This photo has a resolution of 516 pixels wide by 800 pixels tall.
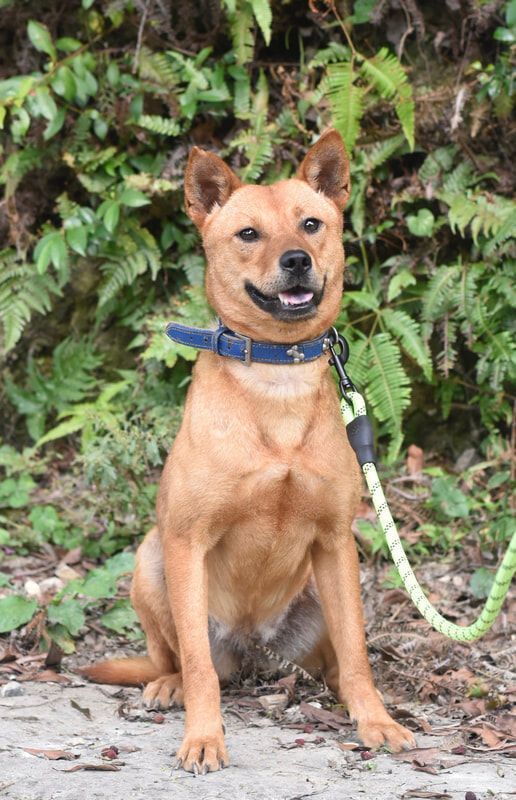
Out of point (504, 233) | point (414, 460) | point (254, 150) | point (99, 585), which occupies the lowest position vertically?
point (414, 460)

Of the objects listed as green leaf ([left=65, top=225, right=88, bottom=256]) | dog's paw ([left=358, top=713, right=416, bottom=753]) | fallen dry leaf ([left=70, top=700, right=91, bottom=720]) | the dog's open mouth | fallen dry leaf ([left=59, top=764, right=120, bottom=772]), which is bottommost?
fallen dry leaf ([left=70, top=700, right=91, bottom=720])

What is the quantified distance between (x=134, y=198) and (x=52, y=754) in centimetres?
397

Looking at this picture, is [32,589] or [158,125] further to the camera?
[158,125]

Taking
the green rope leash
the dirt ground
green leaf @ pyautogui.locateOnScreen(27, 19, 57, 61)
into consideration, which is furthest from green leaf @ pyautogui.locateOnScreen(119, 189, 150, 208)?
the dirt ground

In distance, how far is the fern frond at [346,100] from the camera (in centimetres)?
631

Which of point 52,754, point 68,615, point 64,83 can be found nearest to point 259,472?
point 52,754

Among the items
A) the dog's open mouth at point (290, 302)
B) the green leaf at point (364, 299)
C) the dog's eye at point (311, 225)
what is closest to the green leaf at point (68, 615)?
the dog's open mouth at point (290, 302)

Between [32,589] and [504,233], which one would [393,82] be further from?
[32,589]

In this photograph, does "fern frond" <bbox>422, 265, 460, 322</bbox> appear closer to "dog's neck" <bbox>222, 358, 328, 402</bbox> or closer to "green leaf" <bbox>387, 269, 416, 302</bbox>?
"green leaf" <bbox>387, 269, 416, 302</bbox>

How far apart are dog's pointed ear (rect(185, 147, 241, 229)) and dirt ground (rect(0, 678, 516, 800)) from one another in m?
2.08

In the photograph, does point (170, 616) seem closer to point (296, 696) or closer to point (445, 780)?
point (296, 696)

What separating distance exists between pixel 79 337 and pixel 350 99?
253cm

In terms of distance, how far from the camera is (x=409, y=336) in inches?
250

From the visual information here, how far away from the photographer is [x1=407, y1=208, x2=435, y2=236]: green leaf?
257 inches
